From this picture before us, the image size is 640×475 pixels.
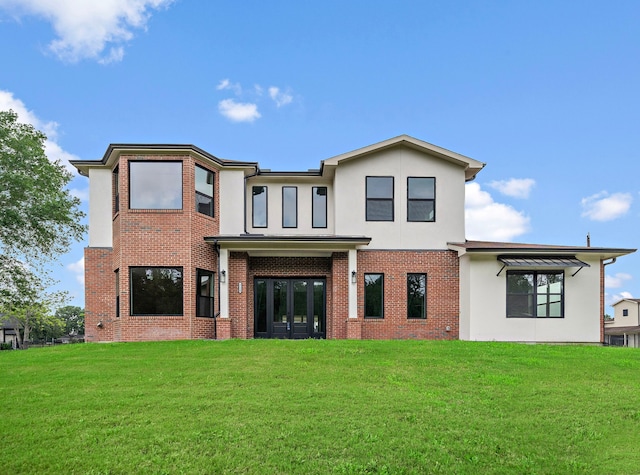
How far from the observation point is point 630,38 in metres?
15.4

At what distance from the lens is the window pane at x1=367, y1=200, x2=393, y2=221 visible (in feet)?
55.8

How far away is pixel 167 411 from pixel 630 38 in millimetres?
17321

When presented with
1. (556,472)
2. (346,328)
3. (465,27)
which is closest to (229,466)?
(556,472)

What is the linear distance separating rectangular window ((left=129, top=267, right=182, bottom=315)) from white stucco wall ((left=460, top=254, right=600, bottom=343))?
31.3 ft

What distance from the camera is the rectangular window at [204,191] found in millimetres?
15905

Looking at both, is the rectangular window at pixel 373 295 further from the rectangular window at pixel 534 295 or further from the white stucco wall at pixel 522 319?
the rectangular window at pixel 534 295

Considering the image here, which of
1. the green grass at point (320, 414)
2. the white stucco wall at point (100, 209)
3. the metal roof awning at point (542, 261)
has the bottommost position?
the green grass at point (320, 414)

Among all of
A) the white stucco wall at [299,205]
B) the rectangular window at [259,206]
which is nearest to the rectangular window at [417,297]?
the white stucco wall at [299,205]

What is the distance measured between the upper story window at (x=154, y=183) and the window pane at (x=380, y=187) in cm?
652

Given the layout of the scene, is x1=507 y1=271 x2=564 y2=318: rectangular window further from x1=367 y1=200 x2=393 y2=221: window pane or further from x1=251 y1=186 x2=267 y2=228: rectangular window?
x1=251 y1=186 x2=267 y2=228: rectangular window

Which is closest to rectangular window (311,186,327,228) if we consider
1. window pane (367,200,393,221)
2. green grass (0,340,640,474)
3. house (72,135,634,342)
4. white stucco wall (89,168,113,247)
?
house (72,135,634,342)

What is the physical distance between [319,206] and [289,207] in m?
1.13

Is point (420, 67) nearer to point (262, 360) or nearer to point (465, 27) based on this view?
point (465, 27)

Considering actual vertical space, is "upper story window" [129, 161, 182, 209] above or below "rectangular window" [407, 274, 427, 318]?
above
